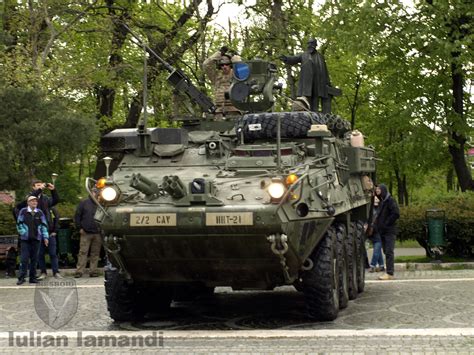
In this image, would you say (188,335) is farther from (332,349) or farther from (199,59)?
(199,59)

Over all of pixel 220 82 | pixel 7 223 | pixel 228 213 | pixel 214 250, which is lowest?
pixel 214 250

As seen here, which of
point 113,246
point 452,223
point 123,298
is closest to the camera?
point 113,246

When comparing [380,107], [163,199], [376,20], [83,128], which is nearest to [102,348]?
[163,199]

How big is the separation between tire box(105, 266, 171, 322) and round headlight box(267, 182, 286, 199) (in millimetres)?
2213

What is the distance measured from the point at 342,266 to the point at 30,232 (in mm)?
6726

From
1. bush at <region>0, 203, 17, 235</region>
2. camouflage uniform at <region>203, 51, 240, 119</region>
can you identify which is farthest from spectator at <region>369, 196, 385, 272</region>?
bush at <region>0, 203, 17, 235</region>

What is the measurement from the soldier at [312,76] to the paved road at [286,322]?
315 cm

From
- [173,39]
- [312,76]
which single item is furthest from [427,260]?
[173,39]

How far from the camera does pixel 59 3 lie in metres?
26.2

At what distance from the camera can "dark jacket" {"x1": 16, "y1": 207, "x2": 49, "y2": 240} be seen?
1634 centimetres

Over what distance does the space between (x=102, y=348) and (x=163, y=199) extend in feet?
6.30

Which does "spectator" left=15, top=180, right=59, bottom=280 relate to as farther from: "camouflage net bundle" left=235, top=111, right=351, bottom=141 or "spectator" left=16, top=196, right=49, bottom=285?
"camouflage net bundle" left=235, top=111, right=351, bottom=141

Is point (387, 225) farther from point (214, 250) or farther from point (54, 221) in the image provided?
point (54, 221)

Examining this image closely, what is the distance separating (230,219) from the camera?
32.2 ft
